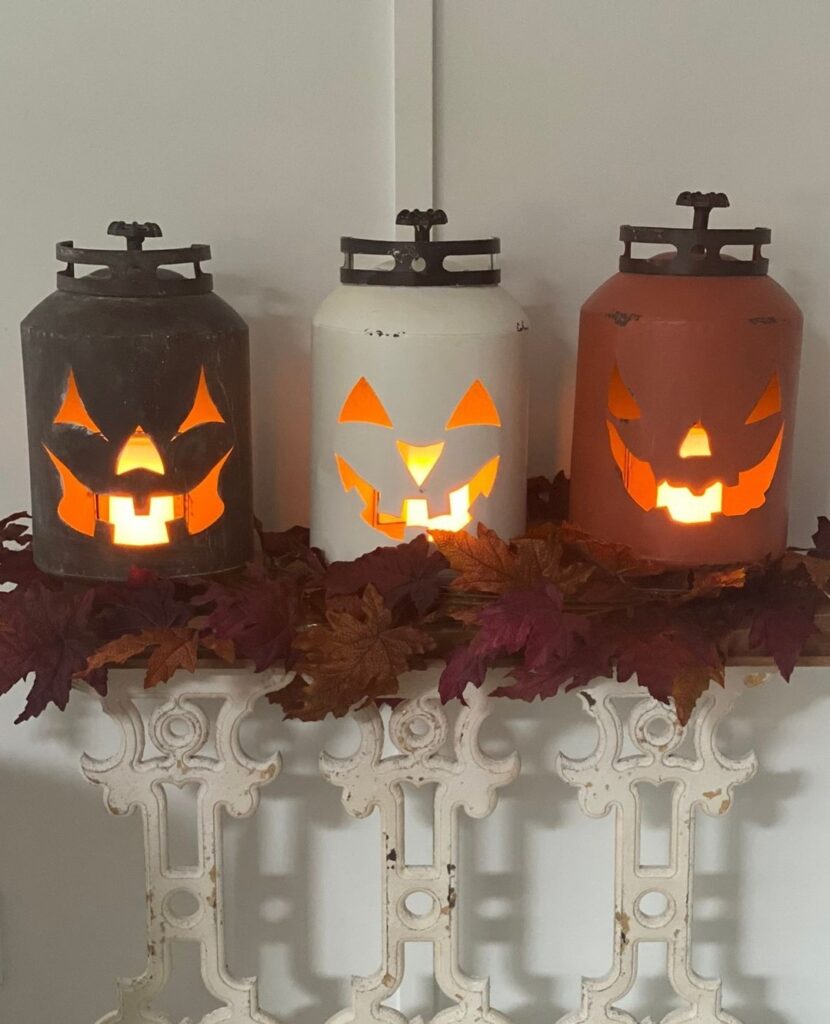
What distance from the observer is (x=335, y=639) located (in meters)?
1.01

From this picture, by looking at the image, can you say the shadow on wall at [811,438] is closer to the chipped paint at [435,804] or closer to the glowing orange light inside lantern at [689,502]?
the glowing orange light inside lantern at [689,502]

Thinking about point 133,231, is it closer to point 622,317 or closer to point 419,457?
point 419,457

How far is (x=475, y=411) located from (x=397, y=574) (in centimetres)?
17

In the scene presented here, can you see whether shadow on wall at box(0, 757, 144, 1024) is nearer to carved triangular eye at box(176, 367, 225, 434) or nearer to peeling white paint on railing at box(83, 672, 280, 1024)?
peeling white paint on railing at box(83, 672, 280, 1024)

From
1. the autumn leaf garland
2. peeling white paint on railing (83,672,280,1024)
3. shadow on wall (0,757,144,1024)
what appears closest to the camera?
the autumn leaf garland

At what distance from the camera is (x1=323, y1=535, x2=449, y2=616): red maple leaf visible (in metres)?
1.04

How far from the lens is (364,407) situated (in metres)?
1.06

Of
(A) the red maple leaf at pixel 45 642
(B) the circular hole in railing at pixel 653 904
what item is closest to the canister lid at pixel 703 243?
(A) the red maple leaf at pixel 45 642

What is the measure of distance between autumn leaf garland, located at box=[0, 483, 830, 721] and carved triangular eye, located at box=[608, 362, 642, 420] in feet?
0.39

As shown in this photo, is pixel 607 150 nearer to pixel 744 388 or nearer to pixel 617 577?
pixel 744 388

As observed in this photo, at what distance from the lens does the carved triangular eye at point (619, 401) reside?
41.7 inches

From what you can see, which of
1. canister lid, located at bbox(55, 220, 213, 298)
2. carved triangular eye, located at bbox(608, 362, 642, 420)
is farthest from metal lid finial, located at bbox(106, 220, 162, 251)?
carved triangular eye, located at bbox(608, 362, 642, 420)

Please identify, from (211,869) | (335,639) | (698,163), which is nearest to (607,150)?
(698,163)

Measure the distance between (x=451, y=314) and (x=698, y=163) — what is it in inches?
14.3
